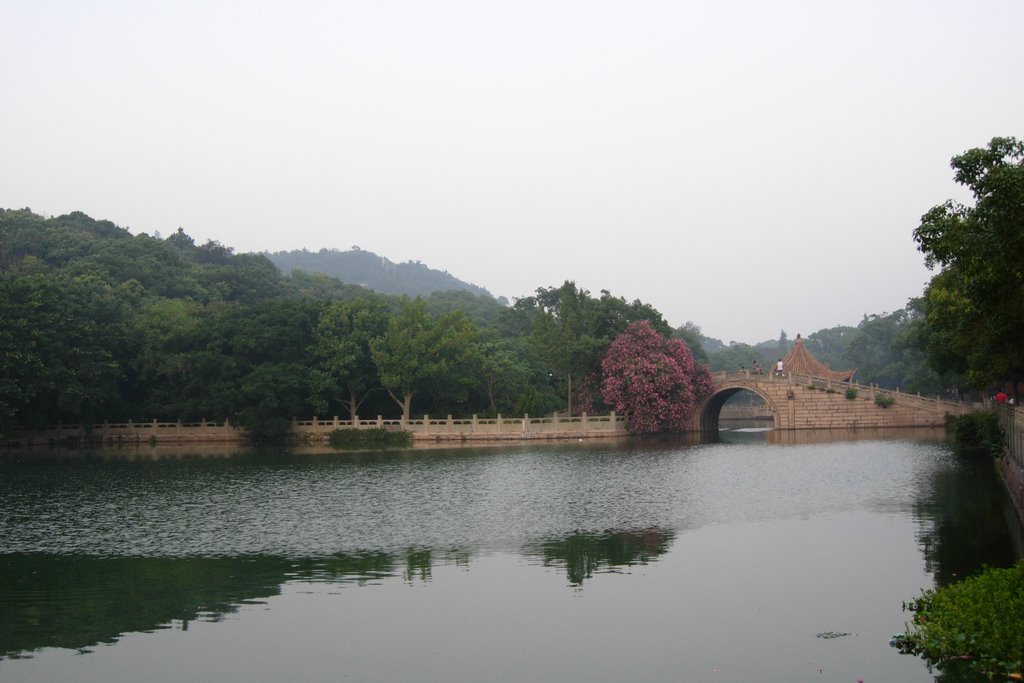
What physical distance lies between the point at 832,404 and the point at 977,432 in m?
18.7

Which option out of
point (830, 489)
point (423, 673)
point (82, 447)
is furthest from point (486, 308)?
point (423, 673)

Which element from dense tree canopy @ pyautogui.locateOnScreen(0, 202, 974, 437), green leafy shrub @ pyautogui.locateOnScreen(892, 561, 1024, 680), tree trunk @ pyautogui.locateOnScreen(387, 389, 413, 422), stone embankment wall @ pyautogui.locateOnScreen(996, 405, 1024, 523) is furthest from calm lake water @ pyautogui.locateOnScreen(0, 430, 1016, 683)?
tree trunk @ pyautogui.locateOnScreen(387, 389, 413, 422)

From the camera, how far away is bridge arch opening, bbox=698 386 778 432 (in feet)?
193

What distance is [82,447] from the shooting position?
51156 mm

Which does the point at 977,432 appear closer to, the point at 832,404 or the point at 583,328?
the point at 832,404

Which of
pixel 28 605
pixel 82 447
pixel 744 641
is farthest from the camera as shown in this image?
pixel 82 447

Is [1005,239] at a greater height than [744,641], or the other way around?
[1005,239]

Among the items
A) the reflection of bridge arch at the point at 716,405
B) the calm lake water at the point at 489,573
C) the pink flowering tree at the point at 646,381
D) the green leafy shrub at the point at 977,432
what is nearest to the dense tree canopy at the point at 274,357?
the pink flowering tree at the point at 646,381

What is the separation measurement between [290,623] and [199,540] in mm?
7521

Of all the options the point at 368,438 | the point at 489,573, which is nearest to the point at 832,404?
the point at 368,438

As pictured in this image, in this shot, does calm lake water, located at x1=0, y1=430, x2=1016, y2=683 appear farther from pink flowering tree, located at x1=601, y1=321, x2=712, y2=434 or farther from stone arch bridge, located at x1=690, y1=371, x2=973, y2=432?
stone arch bridge, located at x1=690, y1=371, x2=973, y2=432

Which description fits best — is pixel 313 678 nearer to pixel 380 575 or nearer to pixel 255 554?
pixel 380 575

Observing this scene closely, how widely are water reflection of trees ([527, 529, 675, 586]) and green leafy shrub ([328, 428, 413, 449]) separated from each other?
32.4m

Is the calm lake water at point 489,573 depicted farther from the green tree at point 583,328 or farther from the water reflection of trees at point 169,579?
the green tree at point 583,328
